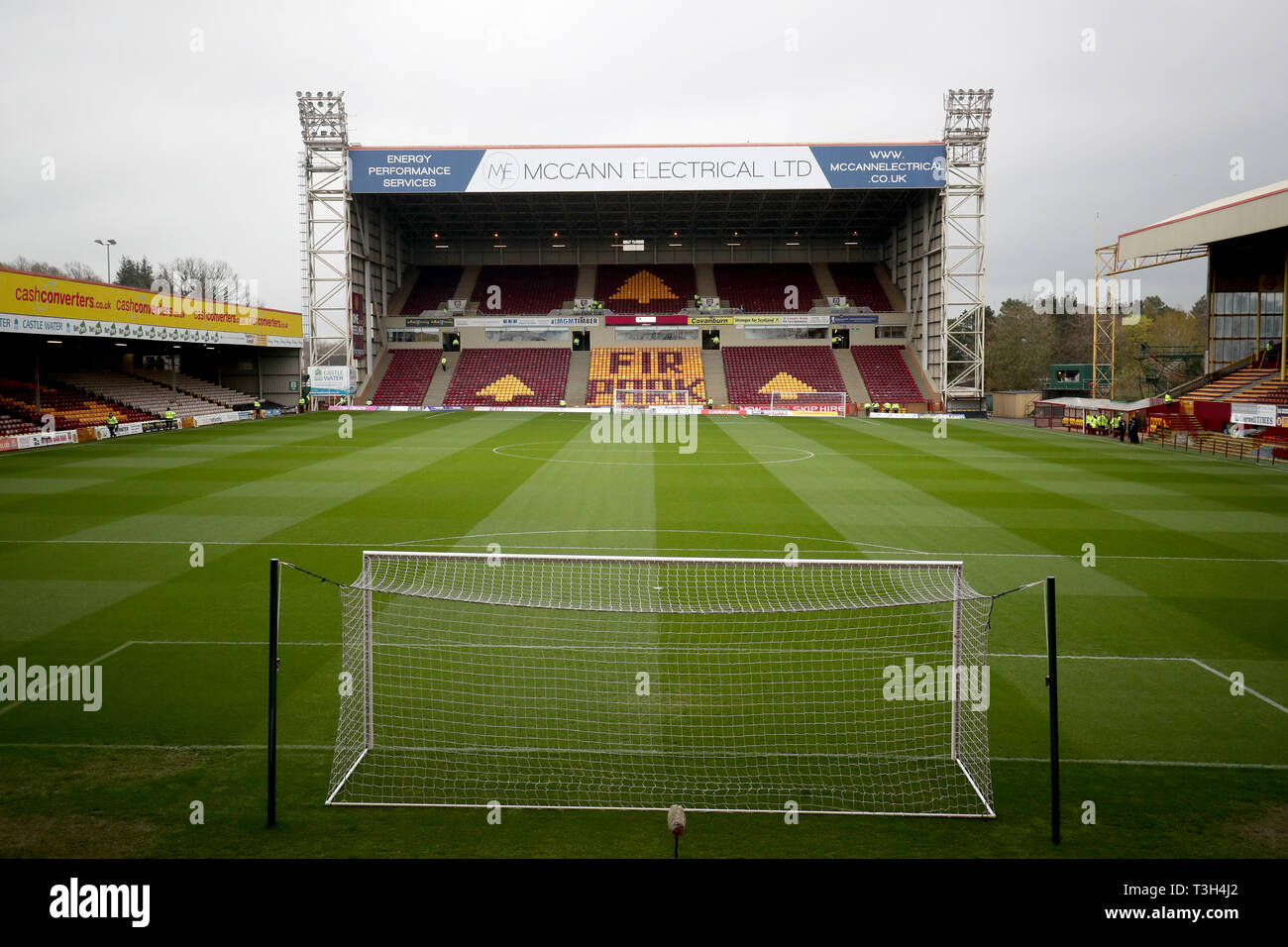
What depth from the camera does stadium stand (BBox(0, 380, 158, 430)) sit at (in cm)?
3575

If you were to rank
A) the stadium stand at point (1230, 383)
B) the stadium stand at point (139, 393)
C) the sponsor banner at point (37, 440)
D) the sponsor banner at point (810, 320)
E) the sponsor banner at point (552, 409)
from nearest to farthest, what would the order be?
the sponsor banner at point (37, 440)
the stadium stand at point (1230, 383)
the stadium stand at point (139, 393)
the sponsor banner at point (552, 409)
the sponsor banner at point (810, 320)

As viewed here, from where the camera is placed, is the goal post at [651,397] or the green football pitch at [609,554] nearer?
the green football pitch at [609,554]

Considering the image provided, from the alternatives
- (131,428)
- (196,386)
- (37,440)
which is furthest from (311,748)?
(196,386)

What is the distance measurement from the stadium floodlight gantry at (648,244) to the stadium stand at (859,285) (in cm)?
17

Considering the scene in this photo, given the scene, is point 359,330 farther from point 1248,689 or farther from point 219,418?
point 1248,689

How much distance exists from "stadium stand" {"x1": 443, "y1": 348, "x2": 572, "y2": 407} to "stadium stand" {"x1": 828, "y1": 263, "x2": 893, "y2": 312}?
68.1 feet

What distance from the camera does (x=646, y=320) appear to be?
63.4 meters

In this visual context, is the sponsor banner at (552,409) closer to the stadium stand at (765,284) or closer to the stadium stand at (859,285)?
the stadium stand at (765,284)

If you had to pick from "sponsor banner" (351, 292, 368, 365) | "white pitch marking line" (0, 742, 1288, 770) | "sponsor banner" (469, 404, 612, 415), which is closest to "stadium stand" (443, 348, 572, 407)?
"sponsor banner" (469, 404, 612, 415)

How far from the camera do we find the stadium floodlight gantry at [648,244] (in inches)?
2015

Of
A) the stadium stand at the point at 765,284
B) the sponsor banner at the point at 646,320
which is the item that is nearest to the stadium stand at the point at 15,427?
the sponsor banner at the point at 646,320

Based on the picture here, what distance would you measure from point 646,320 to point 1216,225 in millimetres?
34870

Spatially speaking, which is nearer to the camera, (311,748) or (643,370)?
(311,748)

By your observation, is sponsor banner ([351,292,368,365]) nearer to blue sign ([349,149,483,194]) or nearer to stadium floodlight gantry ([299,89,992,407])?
stadium floodlight gantry ([299,89,992,407])
